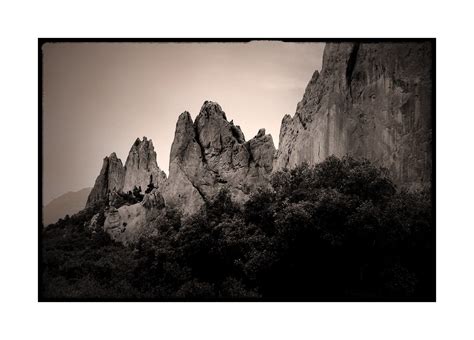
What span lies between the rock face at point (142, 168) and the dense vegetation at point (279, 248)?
1.89ft

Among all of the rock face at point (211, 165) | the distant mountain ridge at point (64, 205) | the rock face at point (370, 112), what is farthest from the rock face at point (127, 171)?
the rock face at point (370, 112)

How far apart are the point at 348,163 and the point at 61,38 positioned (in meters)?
4.39

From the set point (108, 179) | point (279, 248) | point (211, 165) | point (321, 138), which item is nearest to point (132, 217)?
point (108, 179)

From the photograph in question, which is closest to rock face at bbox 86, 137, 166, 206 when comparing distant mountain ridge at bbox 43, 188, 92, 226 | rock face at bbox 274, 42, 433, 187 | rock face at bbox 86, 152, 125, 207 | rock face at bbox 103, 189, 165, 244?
rock face at bbox 86, 152, 125, 207

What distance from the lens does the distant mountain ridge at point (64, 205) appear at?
6922 mm

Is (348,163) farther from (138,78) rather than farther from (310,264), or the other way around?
(138,78)

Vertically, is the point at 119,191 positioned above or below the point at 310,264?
above

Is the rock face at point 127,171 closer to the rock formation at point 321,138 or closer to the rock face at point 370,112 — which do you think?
the rock formation at point 321,138

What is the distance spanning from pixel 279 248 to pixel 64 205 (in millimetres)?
3124

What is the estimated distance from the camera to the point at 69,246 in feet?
23.5

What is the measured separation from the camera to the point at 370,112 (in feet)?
24.7

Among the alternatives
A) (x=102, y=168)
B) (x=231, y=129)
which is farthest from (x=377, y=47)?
(x=102, y=168)

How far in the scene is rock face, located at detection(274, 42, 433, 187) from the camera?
7.02 m

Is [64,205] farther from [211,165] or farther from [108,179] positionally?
[211,165]
